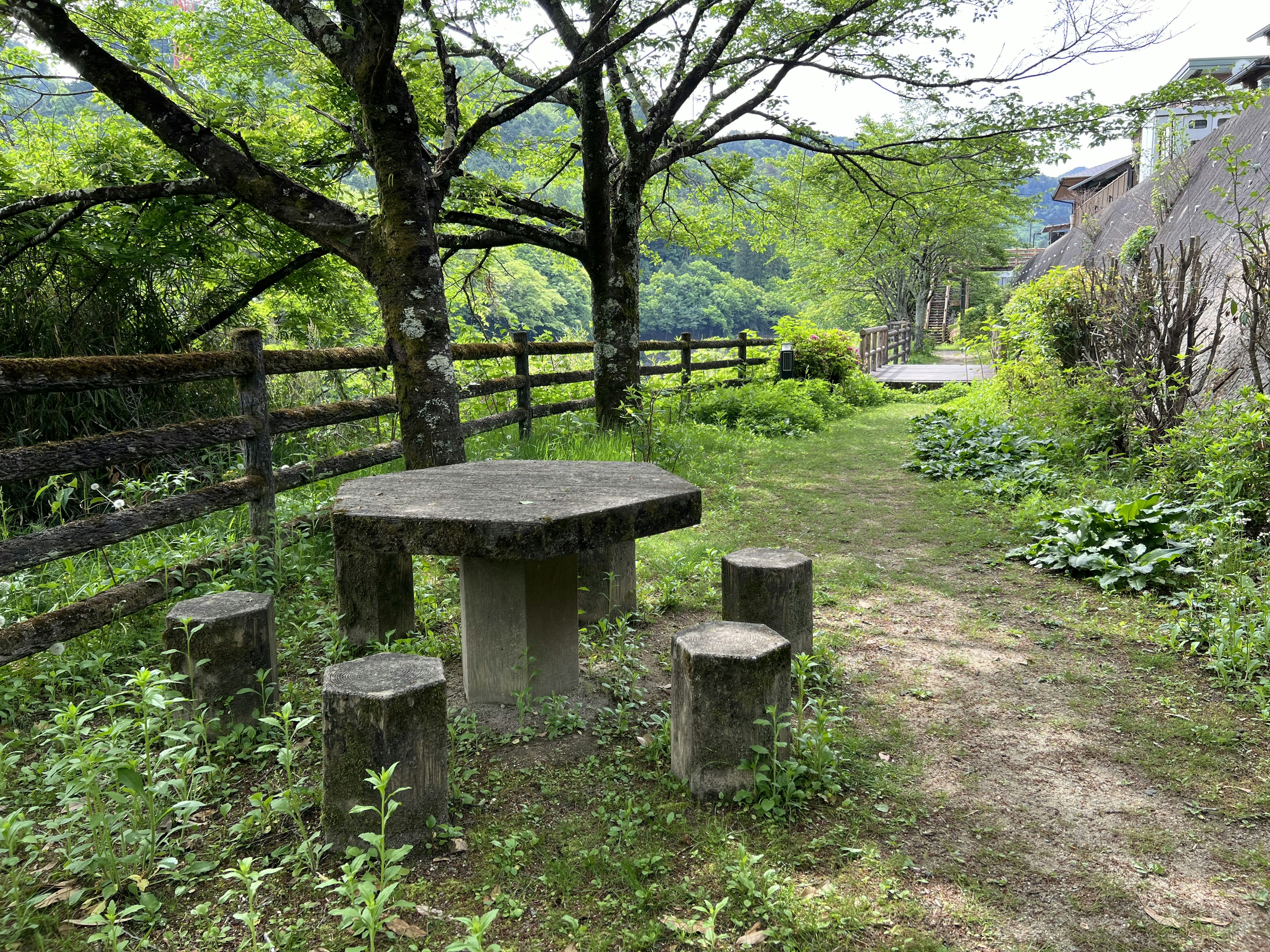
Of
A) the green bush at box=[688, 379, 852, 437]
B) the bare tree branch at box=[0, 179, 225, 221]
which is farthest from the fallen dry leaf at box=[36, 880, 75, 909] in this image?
the green bush at box=[688, 379, 852, 437]

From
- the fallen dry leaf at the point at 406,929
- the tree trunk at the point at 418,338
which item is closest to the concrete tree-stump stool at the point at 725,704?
the fallen dry leaf at the point at 406,929

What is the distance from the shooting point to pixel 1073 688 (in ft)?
11.2

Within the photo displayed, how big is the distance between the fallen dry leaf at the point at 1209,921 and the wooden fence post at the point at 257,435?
4.39 m

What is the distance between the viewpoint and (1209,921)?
2.00 meters

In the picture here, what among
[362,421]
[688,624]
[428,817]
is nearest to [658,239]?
[362,421]

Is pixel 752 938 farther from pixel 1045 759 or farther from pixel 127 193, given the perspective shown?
pixel 127 193

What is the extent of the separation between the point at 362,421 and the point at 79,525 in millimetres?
3808

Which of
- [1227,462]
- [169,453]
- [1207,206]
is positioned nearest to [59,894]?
[169,453]

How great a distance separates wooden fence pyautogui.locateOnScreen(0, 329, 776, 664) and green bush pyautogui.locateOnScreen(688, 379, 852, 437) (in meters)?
6.44

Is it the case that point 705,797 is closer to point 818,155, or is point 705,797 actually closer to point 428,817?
point 428,817

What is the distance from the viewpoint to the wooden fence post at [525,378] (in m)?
8.05

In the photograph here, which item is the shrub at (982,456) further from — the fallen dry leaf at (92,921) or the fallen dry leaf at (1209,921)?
the fallen dry leaf at (92,921)

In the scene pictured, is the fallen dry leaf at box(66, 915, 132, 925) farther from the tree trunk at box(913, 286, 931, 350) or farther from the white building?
the tree trunk at box(913, 286, 931, 350)

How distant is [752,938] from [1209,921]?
1.20 m
